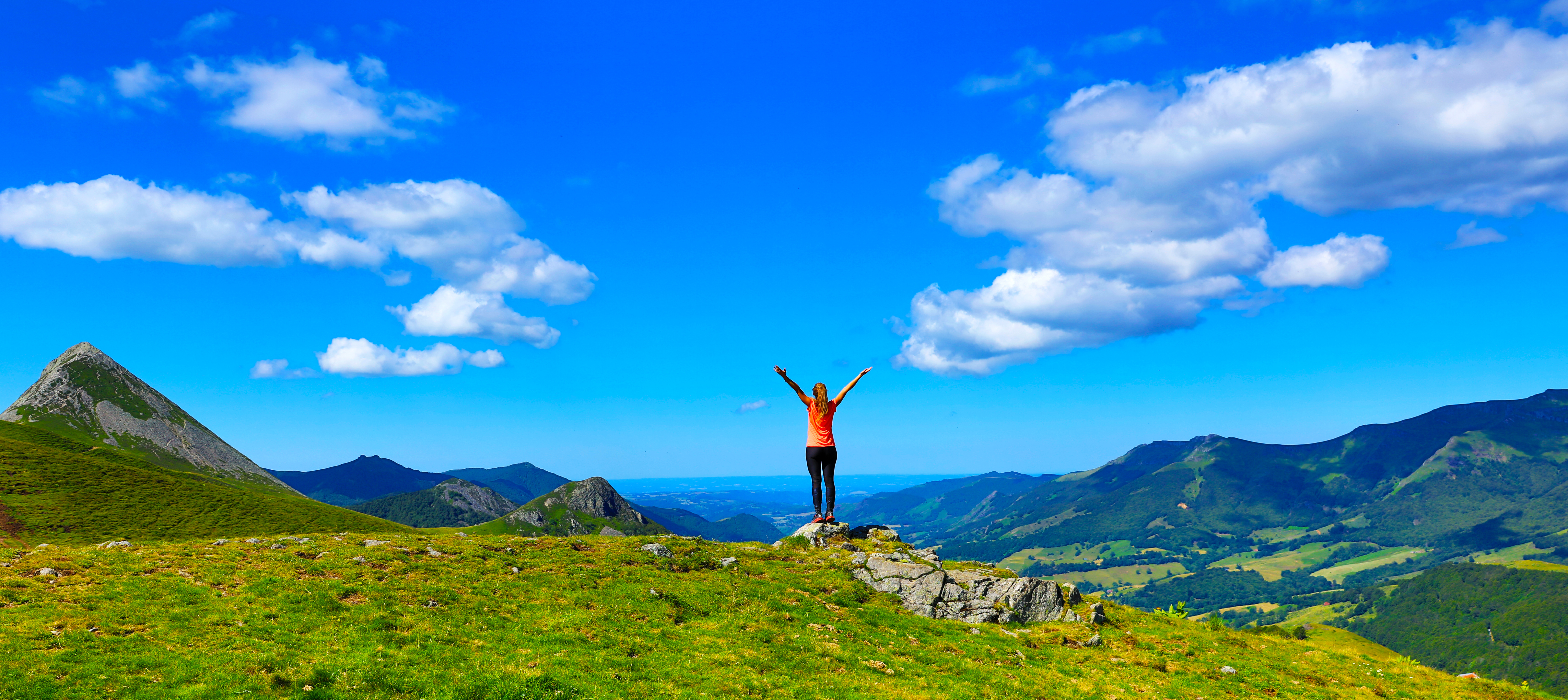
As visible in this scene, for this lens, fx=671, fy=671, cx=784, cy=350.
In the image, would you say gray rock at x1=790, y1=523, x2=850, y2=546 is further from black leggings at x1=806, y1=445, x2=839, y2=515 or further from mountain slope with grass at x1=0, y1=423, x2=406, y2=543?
mountain slope with grass at x1=0, y1=423, x2=406, y2=543

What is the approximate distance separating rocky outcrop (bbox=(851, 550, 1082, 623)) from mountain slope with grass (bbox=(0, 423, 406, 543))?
230ft

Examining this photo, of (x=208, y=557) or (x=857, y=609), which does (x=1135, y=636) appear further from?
(x=208, y=557)

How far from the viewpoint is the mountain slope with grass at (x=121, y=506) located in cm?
6581

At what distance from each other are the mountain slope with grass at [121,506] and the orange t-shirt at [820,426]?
66.1 m

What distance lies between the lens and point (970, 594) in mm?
32812

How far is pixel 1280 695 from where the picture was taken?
2473 centimetres

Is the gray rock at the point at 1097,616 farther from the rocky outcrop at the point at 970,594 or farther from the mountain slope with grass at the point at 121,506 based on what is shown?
the mountain slope with grass at the point at 121,506

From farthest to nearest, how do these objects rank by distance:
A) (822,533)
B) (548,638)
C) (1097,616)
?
(822,533) < (1097,616) < (548,638)

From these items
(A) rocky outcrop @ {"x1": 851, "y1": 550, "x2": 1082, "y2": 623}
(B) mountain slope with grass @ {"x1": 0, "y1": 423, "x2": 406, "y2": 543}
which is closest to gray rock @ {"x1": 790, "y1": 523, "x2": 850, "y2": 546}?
(A) rocky outcrop @ {"x1": 851, "y1": 550, "x2": 1082, "y2": 623}

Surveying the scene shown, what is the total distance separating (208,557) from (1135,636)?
4132 centimetres

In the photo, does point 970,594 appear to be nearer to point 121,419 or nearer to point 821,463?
point 821,463

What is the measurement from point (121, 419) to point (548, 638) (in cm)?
23093

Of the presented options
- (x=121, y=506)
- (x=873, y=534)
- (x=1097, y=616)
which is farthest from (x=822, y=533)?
(x=121, y=506)

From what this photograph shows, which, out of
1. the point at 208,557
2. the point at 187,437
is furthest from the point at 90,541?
the point at 187,437
